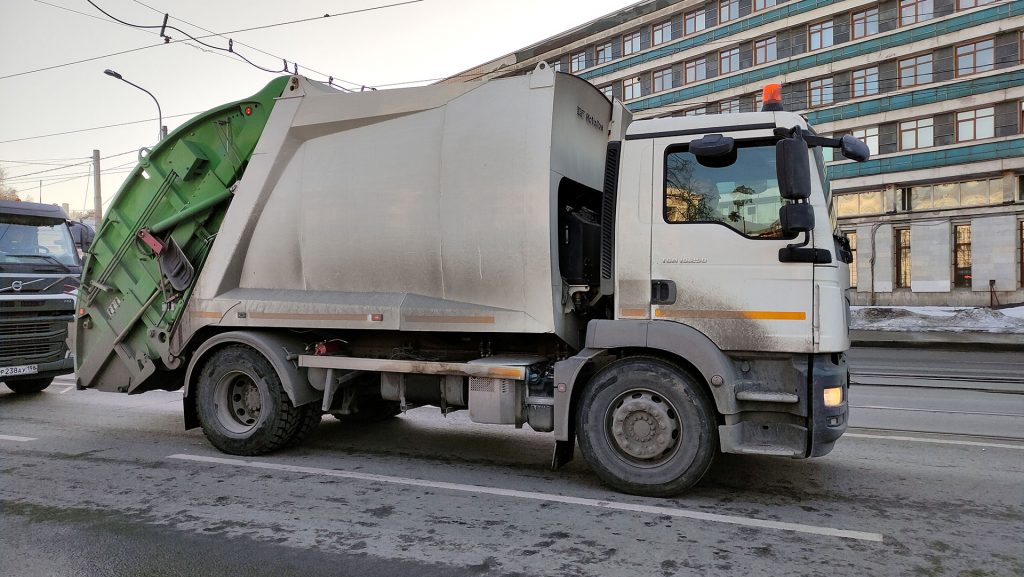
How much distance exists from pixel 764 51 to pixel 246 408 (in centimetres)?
4241

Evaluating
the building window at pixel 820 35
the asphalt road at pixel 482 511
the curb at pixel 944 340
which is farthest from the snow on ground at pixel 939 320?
the asphalt road at pixel 482 511

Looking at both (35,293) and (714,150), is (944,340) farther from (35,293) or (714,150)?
(35,293)

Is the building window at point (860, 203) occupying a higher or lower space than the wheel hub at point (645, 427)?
higher

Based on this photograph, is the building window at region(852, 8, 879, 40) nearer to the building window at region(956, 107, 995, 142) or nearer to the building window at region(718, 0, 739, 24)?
the building window at region(956, 107, 995, 142)

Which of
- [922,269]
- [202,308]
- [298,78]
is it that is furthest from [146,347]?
[922,269]

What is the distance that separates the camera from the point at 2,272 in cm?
932

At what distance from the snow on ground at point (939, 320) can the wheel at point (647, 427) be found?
20163 mm

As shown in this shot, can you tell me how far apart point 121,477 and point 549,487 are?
354cm

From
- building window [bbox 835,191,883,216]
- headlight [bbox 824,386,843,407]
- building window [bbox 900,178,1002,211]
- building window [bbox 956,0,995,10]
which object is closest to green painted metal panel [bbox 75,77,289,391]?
headlight [bbox 824,386,843,407]

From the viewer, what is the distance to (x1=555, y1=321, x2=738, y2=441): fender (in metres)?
4.64

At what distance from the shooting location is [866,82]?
3741 cm

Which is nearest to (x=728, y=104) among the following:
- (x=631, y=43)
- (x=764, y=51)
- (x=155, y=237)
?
(x=764, y=51)

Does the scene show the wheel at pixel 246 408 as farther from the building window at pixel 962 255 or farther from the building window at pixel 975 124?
the building window at pixel 975 124

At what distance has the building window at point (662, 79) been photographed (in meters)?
46.7
